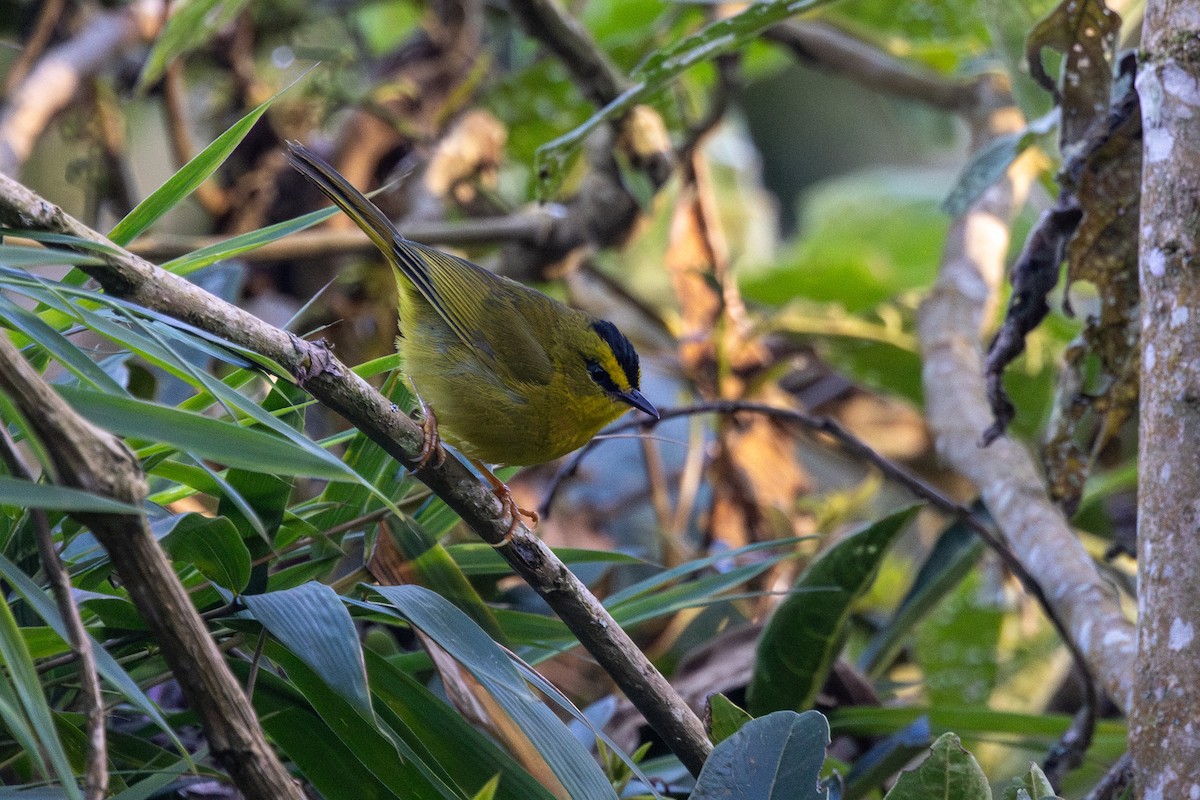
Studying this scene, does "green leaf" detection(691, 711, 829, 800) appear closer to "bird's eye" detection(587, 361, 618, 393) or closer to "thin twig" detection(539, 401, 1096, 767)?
"thin twig" detection(539, 401, 1096, 767)

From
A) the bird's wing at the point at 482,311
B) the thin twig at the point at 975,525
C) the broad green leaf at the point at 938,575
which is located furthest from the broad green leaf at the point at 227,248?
the broad green leaf at the point at 938,575

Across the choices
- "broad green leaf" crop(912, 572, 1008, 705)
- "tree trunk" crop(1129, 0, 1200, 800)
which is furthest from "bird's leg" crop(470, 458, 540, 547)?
"broad green leaf" crop(912, 572, 1008, 705)

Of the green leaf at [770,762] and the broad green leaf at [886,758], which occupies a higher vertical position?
the green leaf at [770,762]

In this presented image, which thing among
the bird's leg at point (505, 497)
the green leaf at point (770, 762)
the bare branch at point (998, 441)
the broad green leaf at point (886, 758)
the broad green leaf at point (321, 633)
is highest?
the broad green leaf at point (321, 633)

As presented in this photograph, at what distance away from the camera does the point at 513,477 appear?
3.14 m

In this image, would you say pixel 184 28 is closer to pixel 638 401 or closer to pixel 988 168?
pixel 638 401

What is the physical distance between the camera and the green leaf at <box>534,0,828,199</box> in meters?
2.19

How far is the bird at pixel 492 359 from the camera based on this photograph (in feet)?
7.43

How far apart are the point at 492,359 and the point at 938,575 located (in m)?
1.16

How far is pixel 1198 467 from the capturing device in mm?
1546

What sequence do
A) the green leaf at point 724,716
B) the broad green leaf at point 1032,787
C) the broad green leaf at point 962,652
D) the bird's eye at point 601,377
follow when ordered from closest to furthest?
1. the broad green leaf at point 1032,787
2. the green leaf at point 724,716
3. the bird's eye at point 601,377
4. the broad green leaf at point 962,652

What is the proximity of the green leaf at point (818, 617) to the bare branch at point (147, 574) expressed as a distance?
47.3 inches

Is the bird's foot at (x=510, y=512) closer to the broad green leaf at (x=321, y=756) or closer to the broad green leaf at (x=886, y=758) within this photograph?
the broad green leaf at (x=321, y=756)

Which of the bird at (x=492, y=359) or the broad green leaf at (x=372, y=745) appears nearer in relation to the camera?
the broad green leaf at (x=372, y=745)
